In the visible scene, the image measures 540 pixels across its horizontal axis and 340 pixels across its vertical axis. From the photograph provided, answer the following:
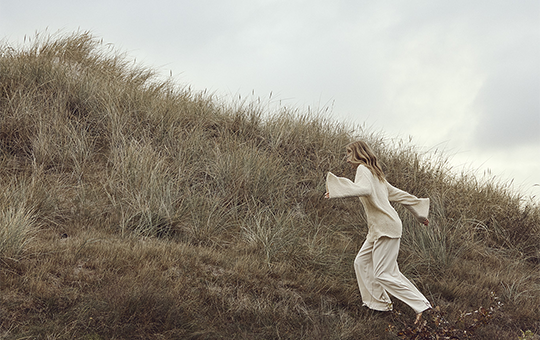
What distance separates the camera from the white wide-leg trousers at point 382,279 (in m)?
4.90

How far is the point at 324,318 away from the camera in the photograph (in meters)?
4.97

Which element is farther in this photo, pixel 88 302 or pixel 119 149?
pixel 119 149

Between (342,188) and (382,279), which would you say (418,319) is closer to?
(382,279)

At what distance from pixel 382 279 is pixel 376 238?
0.45 m

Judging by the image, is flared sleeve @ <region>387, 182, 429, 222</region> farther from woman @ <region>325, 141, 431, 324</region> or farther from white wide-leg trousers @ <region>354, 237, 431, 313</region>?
white wide-leg trousers @ <region>354, 237, 431, 313</region>

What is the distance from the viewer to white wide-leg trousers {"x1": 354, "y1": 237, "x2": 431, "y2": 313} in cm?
490

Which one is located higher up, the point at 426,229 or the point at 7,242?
the point at 426,229


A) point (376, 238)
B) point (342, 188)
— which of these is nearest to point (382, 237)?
point (376, 238)

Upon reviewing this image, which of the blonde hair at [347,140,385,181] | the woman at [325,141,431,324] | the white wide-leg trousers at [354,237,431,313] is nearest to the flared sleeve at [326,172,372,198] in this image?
the woman at [325,141,431,324]

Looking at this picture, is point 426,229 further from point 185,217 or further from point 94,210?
point 94,210

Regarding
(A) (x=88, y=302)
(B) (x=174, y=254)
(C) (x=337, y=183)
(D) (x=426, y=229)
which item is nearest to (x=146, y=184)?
(B) (x=174, y=254)

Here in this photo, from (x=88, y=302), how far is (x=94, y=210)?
106 inches

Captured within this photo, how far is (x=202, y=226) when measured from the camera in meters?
6.65

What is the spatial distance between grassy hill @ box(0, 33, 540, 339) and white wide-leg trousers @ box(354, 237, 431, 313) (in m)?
0.21
